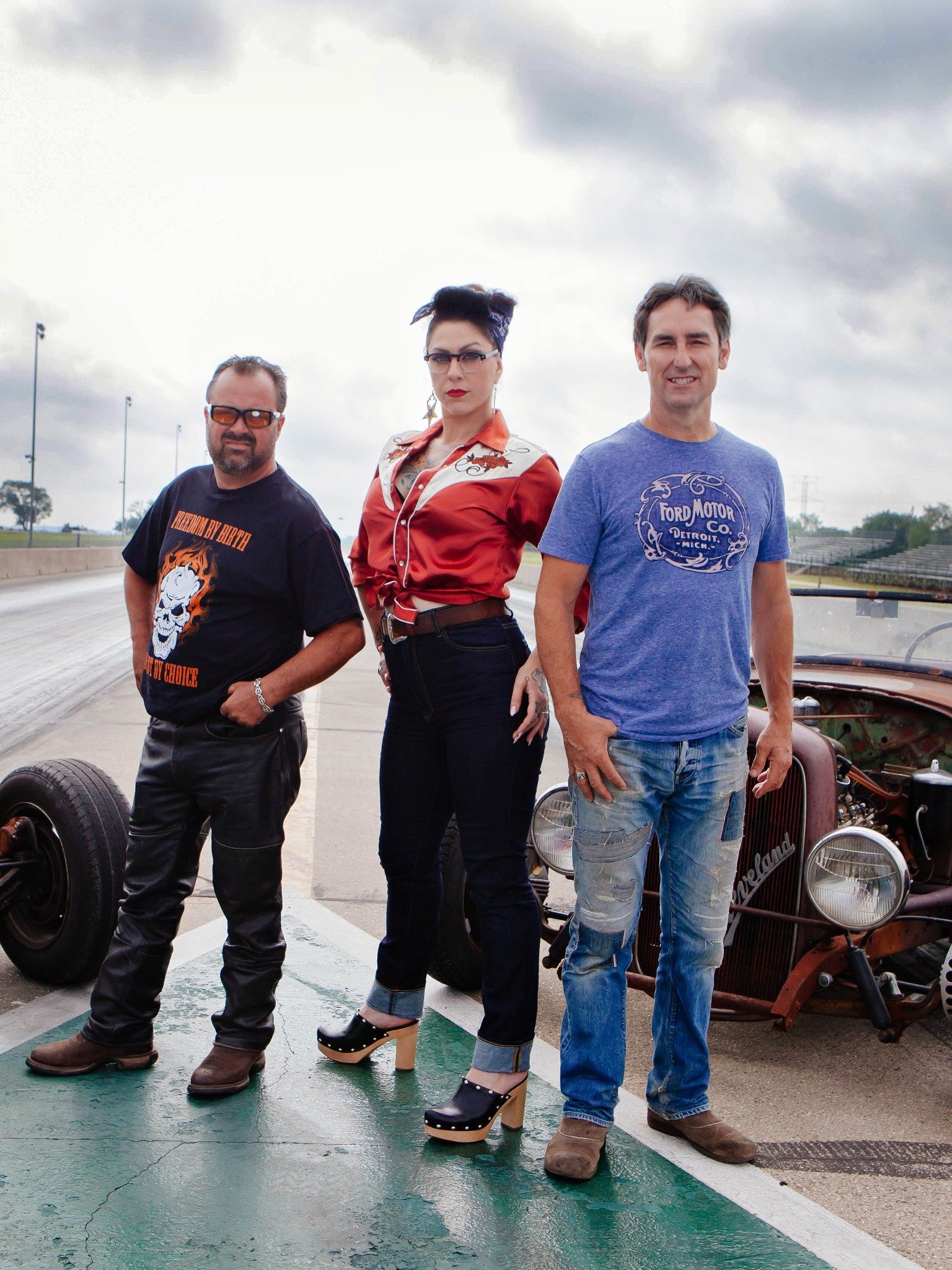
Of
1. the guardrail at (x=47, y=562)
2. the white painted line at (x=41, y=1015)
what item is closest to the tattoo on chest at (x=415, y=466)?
the white painted line at (x=41, y=1015)

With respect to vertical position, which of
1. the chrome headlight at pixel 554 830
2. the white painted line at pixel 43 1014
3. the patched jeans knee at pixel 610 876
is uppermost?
the patched jeans knee at pixel 610 876

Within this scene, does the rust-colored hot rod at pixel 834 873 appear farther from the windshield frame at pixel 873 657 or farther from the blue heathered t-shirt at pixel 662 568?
the blue heathered t-shirt at pixel 662 568

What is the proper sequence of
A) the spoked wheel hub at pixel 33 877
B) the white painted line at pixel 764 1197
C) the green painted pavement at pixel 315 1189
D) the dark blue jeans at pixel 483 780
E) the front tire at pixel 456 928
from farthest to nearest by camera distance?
the front tire at pixel 456 928 < the spoked wheel hub at pixel 33 877 < the dark blue jeans at pixel 483 780 < the white painted line at pixel 764 1197 < the green painted pavement at pixel 315 1189

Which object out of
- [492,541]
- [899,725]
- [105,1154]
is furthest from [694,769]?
[899,725]

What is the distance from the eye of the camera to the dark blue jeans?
2.79 meters

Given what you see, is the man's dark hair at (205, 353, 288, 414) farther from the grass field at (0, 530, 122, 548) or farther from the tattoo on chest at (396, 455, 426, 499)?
the grass field at (0, 530, 122, 548)

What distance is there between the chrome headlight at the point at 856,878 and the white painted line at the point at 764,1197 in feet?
2.64

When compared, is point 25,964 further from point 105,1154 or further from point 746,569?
point 746,569

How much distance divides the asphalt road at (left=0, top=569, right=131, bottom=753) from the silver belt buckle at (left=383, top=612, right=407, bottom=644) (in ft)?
20.3

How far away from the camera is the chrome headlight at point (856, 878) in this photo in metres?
3.36

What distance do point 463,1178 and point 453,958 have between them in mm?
1262

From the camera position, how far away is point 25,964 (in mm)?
3750

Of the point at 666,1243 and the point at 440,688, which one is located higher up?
the point at 440,688

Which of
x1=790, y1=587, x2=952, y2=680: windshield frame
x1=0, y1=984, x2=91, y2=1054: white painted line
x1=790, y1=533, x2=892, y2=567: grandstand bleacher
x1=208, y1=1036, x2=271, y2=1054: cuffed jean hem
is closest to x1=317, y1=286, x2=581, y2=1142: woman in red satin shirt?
x1=208, y1=1036, x2=271, y2=1054: cuffed jean hem
